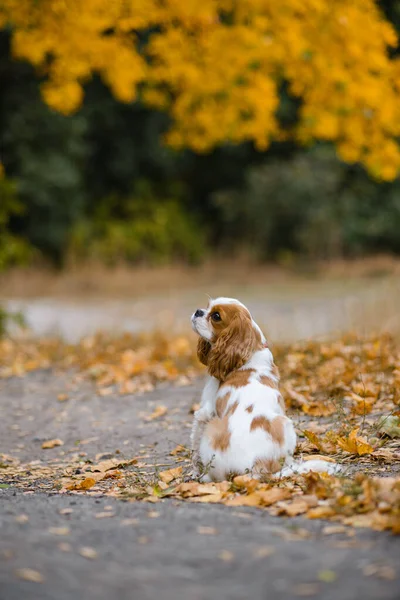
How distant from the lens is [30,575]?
2982 mm

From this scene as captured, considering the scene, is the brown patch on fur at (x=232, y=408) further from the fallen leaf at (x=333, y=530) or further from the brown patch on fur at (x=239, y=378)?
the fallen leaf at (x=333, y=530)

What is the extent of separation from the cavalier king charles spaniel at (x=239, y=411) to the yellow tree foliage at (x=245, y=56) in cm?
578

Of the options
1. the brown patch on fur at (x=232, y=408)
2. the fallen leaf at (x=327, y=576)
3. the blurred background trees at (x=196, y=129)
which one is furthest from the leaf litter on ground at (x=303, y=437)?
the blurred background trees at (x=196, y=129)

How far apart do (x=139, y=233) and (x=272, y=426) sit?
74.8 ft

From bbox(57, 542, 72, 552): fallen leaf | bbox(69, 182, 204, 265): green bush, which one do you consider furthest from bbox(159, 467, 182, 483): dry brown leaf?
bbox(69, 182, 204, 265): green bush

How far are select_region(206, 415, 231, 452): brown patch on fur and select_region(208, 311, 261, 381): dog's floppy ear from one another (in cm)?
31

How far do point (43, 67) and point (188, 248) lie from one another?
16.3 meters

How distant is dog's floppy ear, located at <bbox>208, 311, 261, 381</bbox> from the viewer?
14.9 ft

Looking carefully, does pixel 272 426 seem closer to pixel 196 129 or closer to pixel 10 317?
pixel 10 317

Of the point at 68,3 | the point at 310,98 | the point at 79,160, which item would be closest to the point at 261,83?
the point at 310,98

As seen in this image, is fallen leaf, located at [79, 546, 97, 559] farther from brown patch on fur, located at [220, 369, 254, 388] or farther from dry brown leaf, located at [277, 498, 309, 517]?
brown patch on fur, located at [220, 369, 254, 388]

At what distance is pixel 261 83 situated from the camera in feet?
36.0

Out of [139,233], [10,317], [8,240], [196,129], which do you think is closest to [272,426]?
[10,317]

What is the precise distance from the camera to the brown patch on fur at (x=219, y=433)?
14.3 ft
